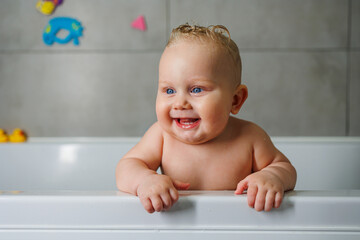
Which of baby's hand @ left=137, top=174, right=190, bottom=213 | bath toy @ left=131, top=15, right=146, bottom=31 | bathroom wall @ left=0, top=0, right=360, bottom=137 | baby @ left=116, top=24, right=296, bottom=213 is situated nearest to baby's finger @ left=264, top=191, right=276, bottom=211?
baby @ left=116, top=24, right=296, bottom=213

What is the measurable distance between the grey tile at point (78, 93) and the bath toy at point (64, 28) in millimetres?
70

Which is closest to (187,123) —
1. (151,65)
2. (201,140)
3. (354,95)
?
(201,140)

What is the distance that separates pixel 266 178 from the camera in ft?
2.06

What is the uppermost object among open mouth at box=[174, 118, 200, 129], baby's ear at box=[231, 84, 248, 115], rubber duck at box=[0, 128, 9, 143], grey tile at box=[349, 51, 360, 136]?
baby's ear at box=[231, 84, 248, 115]

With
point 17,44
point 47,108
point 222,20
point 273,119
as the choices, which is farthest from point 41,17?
point 273,119

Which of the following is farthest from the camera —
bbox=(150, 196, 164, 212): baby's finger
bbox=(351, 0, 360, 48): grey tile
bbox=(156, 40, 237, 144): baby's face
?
bbox=(351, 0, 360, 48): grey tile

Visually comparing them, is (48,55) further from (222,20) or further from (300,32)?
(300,32)

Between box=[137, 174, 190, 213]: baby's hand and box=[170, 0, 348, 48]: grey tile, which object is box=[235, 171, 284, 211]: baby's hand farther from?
box=[170, 0, 348, 48]: grey tile

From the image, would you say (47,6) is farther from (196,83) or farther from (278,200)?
(278,200)

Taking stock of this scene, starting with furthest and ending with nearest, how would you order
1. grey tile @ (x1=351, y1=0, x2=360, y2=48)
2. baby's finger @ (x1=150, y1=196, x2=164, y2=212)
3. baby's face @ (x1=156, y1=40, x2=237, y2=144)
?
grey tile @ (x1=351, y1=0, x2=360, y2=48) → baby's face @ (x1=156, y1=40, x2=237, y2=144) → baby's finger @ (x1=150, y1=196, x2=164, y2=212)

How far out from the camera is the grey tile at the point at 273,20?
1613 mm

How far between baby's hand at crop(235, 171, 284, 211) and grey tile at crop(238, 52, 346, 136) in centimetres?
105

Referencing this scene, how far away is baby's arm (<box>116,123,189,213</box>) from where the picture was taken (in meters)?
0.57

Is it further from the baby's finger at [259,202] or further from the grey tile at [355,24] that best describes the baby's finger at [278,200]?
the grey tile at [355,24]
